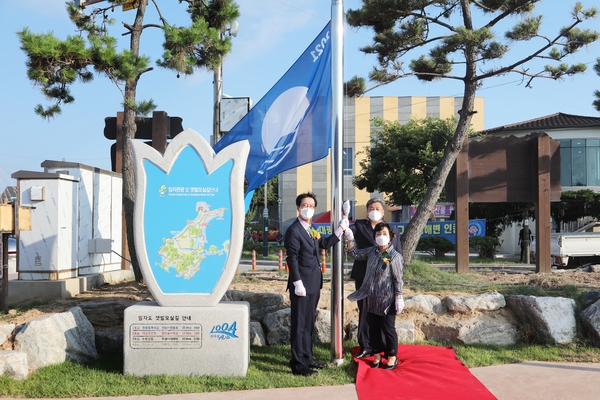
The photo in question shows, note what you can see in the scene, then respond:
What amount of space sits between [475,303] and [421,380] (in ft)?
6.92

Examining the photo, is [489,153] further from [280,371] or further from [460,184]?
[280,371]

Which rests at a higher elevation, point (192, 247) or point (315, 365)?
point (192, 247)

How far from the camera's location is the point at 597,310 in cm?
643

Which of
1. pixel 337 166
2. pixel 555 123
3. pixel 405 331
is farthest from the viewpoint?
pixel 555 123

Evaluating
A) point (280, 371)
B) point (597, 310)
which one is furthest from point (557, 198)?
point (280, 371)

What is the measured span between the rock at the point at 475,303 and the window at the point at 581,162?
81.5 ft

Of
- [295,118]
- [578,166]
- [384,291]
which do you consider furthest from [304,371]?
[578,166]

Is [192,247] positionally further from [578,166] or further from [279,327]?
[578,166]

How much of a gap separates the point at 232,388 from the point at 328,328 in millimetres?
1909

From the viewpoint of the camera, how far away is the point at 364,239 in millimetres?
6211

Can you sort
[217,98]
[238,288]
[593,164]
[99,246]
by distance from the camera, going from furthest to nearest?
[593,164], [217,98], [99,246], [238,288]

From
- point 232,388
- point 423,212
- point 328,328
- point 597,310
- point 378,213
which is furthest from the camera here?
point 423,212

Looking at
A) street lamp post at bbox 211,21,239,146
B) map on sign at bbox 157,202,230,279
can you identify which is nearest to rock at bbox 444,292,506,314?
map on sign at bbox 157,202,230,279

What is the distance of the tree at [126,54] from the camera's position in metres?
7.38
